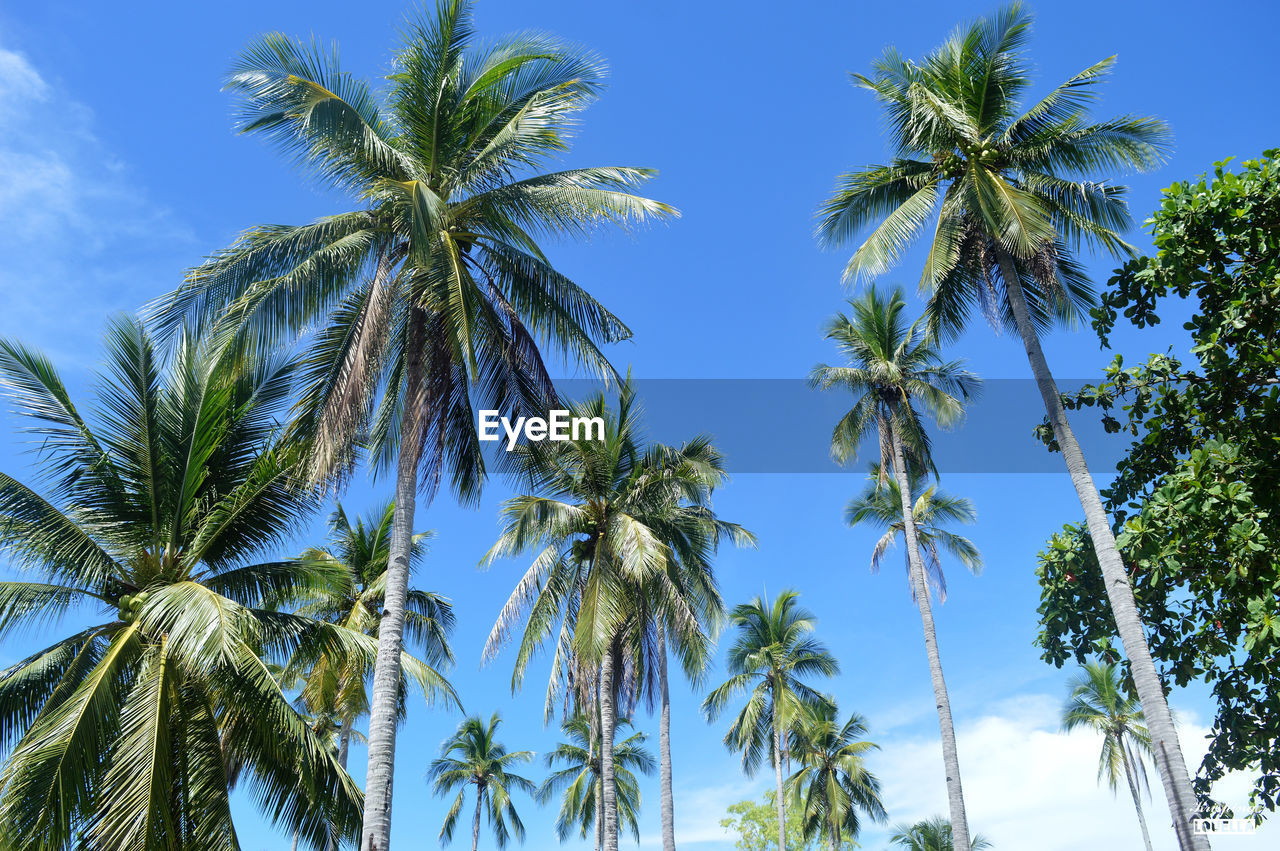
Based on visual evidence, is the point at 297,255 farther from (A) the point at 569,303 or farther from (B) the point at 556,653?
(B) the point at 556,653

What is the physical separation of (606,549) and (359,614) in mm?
6731

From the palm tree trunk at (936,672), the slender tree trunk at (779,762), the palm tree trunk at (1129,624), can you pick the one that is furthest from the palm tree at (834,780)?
the palm tree trunk at (1129,624)

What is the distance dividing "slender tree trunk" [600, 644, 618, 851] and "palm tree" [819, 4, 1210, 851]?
36.4 ft

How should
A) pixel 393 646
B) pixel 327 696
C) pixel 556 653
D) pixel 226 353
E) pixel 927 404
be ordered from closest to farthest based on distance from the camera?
1. pixel 393 646
2. pixel 226 353
3. pixel 327 696
4. pixel 556 653
5. pixel 927 404

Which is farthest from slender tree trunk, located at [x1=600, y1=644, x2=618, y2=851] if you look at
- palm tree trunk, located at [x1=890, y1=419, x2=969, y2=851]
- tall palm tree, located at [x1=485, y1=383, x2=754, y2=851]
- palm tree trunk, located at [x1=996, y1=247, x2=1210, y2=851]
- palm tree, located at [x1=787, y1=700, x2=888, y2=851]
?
palm tree, located at [x1=787, y1=700, x2=888, y2=851]

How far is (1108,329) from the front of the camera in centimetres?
1282

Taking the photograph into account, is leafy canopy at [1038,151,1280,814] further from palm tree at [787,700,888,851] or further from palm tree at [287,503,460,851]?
palm tree at [787,700,888,851]

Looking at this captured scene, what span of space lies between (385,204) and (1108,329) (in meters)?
11.2

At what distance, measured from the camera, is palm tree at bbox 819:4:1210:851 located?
14.7 meters

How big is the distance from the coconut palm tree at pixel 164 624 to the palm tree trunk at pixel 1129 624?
36.2 feet

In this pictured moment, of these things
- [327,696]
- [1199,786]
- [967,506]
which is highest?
[967,506]

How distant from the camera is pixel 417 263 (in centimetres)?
1106

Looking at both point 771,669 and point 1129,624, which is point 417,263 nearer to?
point 1129,624

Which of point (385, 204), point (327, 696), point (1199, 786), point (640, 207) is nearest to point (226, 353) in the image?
point (385, 204)
